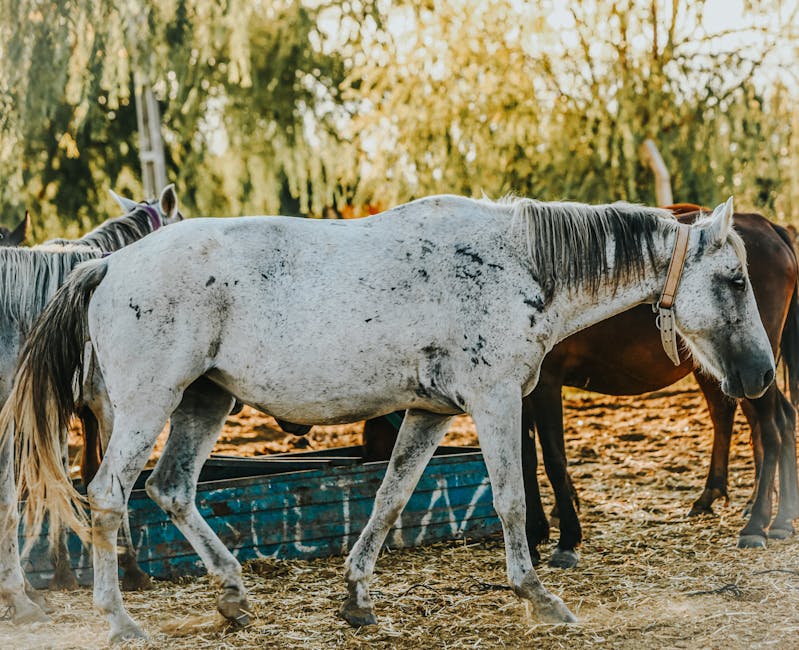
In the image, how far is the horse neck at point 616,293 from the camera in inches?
167

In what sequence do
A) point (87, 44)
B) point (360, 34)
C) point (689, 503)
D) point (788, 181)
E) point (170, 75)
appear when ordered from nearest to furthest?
1. point (689, 503)
2. point (788, 181)
3. point (87, 44)
4. point (170, 75)
5. point (360, 34)

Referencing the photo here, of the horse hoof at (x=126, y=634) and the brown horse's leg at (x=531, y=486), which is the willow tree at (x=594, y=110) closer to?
the brown horse's leg at (x=531, y=486)

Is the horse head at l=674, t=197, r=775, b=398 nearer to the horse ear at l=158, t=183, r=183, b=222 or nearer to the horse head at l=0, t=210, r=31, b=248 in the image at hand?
the horse ear at l=158, t=183, r=183, b=222

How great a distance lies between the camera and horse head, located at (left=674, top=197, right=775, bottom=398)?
420 cm

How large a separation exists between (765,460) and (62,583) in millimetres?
3975

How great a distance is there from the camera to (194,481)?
169 inches

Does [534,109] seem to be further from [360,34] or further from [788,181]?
[360,34]

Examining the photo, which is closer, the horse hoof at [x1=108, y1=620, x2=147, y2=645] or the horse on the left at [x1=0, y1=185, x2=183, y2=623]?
the horse hoof at [x1=108, y1=620, x2=147, y2=645]

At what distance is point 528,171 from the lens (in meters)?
12.3

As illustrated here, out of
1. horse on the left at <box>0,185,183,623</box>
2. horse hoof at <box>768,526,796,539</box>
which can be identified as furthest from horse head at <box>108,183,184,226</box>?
horse hoof at <box>768,526,796,539</box>

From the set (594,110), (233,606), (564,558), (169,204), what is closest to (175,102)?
(594,110)

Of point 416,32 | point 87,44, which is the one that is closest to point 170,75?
point 87,44

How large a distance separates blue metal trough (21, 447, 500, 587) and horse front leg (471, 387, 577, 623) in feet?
4.93

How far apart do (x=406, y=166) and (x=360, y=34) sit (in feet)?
16.7
